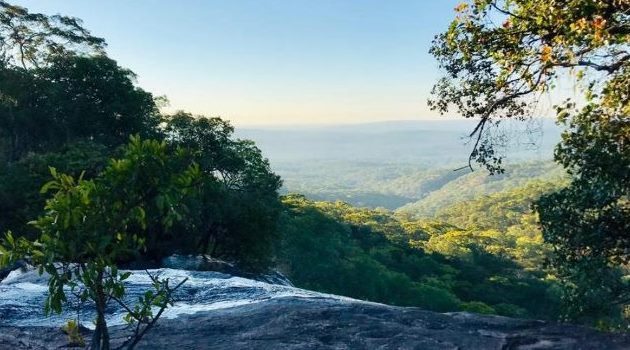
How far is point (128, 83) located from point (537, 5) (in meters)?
34.8

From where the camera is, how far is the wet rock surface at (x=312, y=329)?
1150cm

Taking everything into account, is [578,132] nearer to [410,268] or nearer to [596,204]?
[596,204]

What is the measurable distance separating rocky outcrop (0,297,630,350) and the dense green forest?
1.61 metres

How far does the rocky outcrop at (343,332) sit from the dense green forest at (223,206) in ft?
5.28

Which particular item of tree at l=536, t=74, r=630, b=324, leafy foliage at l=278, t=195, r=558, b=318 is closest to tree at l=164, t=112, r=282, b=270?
leafy foliage at l=278, t=195, r=558, b=318

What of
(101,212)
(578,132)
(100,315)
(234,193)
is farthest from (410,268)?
(101,212)

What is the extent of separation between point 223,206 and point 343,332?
74.6 ft

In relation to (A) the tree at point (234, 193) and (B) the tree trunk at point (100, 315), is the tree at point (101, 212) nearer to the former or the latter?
(B) the tree trunk at point (100, 315)

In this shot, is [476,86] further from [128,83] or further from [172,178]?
[128,83]

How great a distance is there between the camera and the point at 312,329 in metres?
12.5

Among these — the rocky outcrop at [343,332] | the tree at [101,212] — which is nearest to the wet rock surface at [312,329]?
the rocky outcrop at [343,332]

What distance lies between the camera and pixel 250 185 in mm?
37406

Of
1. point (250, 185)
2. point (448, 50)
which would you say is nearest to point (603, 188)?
point (448, 50)

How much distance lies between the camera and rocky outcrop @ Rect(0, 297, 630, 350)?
11.4 meters
